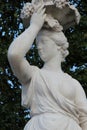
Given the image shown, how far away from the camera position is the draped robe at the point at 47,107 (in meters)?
6.77

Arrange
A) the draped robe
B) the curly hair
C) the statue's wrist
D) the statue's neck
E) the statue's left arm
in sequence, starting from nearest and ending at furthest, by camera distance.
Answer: the draped robe → the statue's left arm → the statue's wrist → the statue's neck → the curly hair

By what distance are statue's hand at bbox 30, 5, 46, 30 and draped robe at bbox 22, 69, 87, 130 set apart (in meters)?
0.59

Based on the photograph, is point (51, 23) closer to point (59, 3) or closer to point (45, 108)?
point (59, 3)

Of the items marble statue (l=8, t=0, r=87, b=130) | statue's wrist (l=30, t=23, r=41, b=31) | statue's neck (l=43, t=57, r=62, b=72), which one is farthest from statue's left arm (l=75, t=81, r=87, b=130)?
statue's wrist (l=30, t=23, r=41, b=31)

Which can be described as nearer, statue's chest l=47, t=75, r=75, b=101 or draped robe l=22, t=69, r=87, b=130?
draped robe l=22, t=69, r=87, b=130

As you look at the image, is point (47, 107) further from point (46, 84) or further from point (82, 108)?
point (82, 108)

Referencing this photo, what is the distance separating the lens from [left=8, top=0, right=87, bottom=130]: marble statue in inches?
270

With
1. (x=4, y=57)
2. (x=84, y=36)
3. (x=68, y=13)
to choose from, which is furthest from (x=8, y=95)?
(x=68, y=13)

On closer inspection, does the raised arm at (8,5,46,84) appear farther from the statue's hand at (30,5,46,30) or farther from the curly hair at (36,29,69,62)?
the curly hair at (36,29,69,62)

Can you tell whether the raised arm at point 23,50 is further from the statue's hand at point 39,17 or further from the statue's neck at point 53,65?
the statue's neck at point 53,65

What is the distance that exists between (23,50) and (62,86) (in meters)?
0.62

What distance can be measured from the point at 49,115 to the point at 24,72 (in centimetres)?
61

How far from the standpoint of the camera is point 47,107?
6.90m

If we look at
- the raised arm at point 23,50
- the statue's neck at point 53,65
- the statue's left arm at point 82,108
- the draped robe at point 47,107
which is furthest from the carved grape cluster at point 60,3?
the statue's left arm at point 82,108
